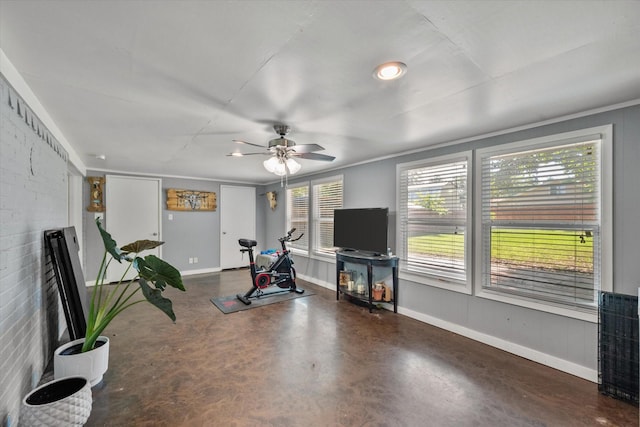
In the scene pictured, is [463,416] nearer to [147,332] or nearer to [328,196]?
[147,332]

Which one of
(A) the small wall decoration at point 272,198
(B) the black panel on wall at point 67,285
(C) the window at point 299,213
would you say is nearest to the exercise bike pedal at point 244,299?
(C) the window at point 299,213

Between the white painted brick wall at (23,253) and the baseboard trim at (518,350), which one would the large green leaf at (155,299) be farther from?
the baseboard trim at (518,350)

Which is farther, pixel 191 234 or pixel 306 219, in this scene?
pixel 191 234

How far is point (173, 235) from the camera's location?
5891mm

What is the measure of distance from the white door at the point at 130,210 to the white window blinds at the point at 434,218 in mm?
5000

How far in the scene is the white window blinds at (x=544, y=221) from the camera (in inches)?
89.9

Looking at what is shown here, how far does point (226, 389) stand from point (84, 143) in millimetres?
3315

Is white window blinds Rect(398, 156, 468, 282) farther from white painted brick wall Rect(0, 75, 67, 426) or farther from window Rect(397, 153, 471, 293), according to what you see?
white painted brick wall Rect(0, 75, 67, 426)

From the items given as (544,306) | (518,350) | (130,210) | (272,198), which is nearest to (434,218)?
(544,306)

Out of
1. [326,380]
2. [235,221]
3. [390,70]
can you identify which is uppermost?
[390,70]

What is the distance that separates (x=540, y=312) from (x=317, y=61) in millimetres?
2920

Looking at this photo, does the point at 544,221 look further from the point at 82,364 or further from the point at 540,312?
the point at 82,364

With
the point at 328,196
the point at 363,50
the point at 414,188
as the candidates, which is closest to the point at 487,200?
the point at 414,188

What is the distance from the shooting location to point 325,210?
17.2 ft
